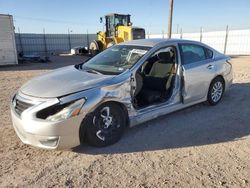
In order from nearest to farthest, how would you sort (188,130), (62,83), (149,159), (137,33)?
(149,159) → (62,83) → (188,130) → (137,33)

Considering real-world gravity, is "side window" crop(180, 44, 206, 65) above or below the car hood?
above

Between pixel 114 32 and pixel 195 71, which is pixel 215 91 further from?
pixel 114 32

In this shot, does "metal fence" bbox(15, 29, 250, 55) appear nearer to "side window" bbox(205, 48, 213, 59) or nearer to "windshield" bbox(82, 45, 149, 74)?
"side window" bbox(205, 48, 213, 59)

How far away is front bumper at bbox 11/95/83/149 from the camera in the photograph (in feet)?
11.0

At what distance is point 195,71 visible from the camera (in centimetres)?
523

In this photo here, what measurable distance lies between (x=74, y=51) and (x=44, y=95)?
22831 mm

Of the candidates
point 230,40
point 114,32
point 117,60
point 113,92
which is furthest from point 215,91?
point 230,40

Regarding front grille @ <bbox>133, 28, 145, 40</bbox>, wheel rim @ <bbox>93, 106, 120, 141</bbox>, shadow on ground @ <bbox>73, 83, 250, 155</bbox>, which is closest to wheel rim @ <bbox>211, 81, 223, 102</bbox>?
shadow on ground @ <bbox>73, 83, 250, 155</bbox>

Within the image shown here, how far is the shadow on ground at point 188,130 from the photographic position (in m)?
4.00

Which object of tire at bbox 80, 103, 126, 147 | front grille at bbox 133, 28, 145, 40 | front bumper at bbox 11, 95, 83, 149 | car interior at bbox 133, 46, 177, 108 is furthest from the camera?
front grille at bbox 133, 28, 145, 40

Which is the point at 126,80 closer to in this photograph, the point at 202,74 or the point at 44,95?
the point at 44,95

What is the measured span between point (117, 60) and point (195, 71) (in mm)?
1665

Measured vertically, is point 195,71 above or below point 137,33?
below

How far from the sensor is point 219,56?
241 inches
